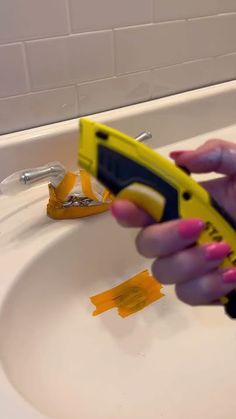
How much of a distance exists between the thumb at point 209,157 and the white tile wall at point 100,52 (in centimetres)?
26

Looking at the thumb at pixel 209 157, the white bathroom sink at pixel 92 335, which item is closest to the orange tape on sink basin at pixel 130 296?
the white bathroom sink at pixel 92 335

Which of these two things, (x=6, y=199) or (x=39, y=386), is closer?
(x=39, y=386)

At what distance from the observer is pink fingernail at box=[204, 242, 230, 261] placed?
28 cm

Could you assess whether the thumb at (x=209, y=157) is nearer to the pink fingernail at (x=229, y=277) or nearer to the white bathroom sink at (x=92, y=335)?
the pink fingernail at (x=229, y=277)

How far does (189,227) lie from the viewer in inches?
10.6

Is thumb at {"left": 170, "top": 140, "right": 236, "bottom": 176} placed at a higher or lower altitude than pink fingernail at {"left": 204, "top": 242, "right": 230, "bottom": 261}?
higher

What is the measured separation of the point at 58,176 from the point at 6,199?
0.29 feet

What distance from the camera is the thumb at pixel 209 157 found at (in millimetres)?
339

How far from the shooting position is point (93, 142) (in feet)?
0.83

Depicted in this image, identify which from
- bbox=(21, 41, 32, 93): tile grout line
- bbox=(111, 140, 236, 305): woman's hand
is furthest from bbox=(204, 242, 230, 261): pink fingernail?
bbox=(21, 41, 32, 93): tile grout line

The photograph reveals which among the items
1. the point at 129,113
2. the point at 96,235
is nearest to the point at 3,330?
the point at 96,235

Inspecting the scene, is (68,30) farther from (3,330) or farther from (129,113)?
(3,330)

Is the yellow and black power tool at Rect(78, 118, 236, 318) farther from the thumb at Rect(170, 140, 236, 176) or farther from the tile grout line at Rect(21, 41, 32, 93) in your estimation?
the tile grout line at Rect(21, 41, 32, 93)

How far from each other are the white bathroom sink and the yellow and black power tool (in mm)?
195
